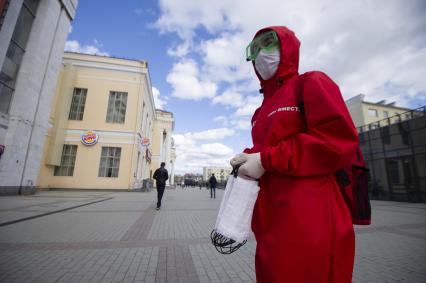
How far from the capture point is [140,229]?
18.0ft

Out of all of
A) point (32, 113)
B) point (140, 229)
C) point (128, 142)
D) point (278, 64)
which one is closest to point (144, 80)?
point (128, 142)

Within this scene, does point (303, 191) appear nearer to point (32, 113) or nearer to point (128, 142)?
point (32, 113)

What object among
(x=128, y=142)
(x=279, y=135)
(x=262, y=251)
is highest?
(x=128, y=142)

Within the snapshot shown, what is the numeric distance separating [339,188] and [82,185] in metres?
21.1

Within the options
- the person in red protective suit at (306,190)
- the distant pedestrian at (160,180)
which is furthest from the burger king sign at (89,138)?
the person in red protective suit at (306,190)

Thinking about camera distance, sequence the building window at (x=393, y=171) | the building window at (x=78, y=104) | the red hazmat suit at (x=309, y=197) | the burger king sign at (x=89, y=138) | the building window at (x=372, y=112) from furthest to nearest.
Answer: the building window at (x=372, y=112), the building window at (x=78, y=104), the burger king sign at (x=89, y=138), the building window at (x=393, y=171), the red hazmat suit at (x=309, y=197)

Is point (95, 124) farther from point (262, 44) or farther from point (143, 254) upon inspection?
point (262, 44)

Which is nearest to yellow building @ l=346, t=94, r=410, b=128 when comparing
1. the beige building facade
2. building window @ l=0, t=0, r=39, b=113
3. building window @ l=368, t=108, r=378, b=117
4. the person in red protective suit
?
building window @ l=368, t=108, r=378, b=117

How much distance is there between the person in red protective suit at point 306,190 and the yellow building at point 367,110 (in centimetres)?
4308

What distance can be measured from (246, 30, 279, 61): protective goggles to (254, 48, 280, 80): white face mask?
0.10 feet

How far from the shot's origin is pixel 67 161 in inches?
734

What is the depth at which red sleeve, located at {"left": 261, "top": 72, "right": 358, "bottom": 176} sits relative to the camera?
951 mm

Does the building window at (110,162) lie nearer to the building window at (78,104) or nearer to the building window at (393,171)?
the building window at (78,104)

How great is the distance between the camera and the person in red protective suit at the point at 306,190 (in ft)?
3.09
